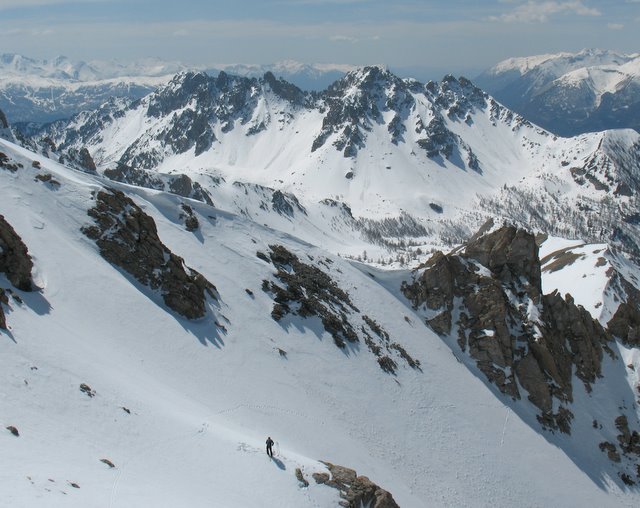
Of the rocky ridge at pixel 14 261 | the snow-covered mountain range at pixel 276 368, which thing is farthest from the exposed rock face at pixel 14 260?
the snow-covered mountain range at pixel 276 368

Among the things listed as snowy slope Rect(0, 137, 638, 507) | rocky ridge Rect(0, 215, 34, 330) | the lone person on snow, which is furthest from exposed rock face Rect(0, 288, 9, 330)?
the lone person on snow

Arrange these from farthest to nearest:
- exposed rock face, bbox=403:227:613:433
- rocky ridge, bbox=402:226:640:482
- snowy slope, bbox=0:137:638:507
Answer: exposed rock face, bbox=403:227:613:433
rocky ridge, bbox=402:226:640:482
snowy slope, bbox=0:137:638:507

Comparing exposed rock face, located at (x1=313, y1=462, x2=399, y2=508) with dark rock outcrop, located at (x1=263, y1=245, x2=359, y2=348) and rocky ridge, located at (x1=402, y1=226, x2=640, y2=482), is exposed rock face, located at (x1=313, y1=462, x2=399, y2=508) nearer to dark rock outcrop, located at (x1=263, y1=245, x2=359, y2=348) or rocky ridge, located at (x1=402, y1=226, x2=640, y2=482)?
dark rock outcrop, located at (x1=263, y1=245, x2=359, y2=348)

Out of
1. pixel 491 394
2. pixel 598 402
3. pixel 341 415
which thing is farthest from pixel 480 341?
pixel 341 415

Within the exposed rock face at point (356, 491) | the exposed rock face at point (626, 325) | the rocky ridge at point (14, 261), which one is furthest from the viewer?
the exposed rock face at point (626, 325)

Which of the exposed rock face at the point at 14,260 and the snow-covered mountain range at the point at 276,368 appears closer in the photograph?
the snow-covered mountain range at the point at 276,368

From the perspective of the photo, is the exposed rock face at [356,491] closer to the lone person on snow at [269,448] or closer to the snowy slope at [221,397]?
the snowy slope at [221,397]
